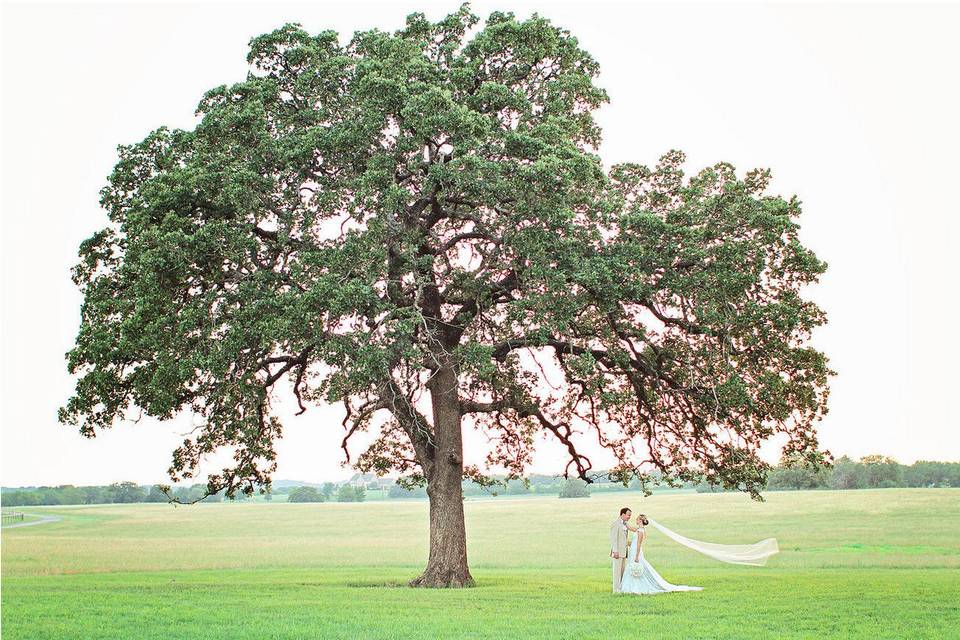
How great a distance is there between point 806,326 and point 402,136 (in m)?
13.1

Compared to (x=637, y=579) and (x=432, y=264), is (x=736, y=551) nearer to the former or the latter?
(x=637, y=579)

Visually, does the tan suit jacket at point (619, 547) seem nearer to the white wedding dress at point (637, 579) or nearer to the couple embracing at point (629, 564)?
the couple embracing at point (629, 564)

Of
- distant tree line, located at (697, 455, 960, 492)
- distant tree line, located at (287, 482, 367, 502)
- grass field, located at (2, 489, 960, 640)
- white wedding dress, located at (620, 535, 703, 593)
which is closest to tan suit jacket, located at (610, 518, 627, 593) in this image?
white wedding dress, located at (620, 535, 703, 593)

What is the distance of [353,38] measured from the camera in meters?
28.6

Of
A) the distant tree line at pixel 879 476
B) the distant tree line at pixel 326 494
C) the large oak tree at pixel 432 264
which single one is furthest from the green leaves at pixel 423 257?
the distant tree line at pixel 326 494

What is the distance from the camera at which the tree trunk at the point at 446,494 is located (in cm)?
2791

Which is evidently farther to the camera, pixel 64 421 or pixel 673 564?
pixel 673 564

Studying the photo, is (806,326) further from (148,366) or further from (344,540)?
(344,540)

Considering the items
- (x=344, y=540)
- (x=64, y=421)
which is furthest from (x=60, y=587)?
(x=344, y=540)

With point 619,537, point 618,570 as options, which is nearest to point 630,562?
point 618,570

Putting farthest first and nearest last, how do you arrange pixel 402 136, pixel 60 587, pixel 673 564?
pixel 673 564 < pixel 60 587 < pixel 402 136

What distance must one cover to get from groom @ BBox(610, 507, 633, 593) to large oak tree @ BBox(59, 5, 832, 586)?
336cm

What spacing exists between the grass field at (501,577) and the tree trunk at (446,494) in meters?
1.54

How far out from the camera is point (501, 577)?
108 feet
